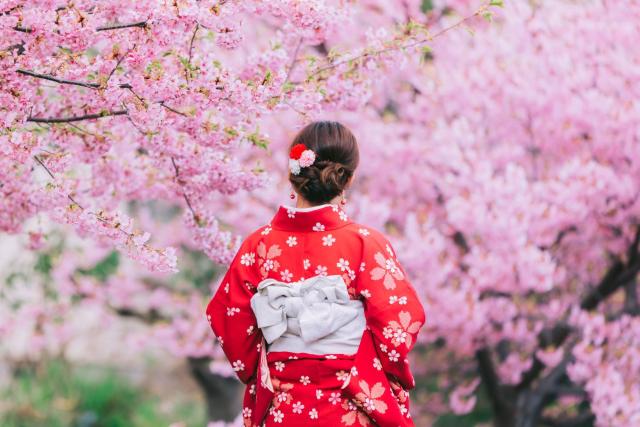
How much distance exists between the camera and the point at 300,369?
8.50 feet

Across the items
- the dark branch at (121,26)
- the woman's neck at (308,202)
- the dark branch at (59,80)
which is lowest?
the woman's neck at (308,202)

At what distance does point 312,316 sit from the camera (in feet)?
8.34

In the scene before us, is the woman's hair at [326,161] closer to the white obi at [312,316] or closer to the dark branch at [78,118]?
the white obi at [312,316]

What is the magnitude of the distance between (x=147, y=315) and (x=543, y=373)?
396 cm

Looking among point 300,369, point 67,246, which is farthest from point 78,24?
point 67,246

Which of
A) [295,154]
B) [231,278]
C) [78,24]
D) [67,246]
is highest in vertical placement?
[78,24]

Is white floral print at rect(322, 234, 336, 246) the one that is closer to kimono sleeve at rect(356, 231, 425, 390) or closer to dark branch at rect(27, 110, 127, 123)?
kimono sleeve at rect(356, 231, 425, 390)

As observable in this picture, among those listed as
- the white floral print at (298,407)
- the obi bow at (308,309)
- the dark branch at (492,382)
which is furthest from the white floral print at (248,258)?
the dark branch at (492,382)

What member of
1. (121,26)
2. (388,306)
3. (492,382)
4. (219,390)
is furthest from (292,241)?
(219,390)

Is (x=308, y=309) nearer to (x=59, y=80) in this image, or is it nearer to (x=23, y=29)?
(x=59, y=80)

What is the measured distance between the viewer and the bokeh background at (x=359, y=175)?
2867mm

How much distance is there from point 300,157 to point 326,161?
82 mm

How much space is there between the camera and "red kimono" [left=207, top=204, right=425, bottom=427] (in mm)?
2559

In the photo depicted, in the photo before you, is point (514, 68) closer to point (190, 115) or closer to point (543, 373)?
point (543, 373)
